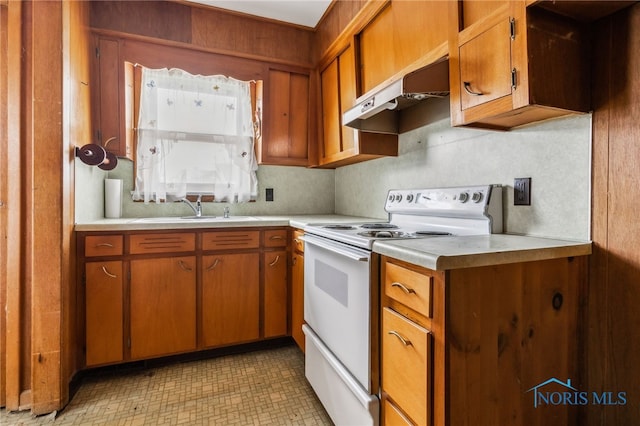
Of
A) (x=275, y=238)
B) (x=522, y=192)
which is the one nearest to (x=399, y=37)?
(x=522, y=192)

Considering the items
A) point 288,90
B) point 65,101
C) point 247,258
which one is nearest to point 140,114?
point 65,101

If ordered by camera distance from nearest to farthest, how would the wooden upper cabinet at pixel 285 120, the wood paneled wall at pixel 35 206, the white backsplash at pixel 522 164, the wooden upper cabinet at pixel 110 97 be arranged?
the white backsplash at pixel 522 164 → the wood paneled wall at pixel 35 206 → the wooden upper cabinet at pixel 110 97 → the wooden upper cabinet at pixel 285 120

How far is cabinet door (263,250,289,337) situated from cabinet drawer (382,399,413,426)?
120 centimetres

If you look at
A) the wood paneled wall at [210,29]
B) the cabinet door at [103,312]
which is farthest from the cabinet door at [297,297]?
the wood paneled wall at [210,29]

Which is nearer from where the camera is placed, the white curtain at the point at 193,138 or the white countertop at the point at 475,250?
the white countertop at the point at 475,250

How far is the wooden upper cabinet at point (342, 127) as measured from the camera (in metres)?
2.09

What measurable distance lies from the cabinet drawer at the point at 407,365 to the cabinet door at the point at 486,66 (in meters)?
0.85

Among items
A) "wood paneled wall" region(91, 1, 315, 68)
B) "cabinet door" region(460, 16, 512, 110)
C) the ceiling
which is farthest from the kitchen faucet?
"cabinet door" region(460, 16, 512, 110)

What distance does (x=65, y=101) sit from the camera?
5.39 ft

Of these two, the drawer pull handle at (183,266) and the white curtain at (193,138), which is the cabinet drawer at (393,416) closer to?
the drawer pull handle at (183,266)

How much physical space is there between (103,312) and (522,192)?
2261 mm

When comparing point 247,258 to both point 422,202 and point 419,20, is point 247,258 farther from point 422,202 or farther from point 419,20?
point 419,20

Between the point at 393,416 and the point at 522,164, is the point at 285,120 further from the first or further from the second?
the point at 393,416

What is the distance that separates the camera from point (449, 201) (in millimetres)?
1580
